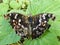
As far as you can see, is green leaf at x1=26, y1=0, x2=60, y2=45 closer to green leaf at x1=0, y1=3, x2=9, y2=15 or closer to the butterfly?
the butterfly

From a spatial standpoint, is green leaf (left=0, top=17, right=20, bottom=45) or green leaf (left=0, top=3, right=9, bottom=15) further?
green leaf (left=0, top=3, right=9, bottom=15)

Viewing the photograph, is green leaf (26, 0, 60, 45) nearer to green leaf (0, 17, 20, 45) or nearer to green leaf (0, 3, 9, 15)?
green leaf (0, 17, 20, 45)

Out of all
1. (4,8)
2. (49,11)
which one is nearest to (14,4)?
(4,8)

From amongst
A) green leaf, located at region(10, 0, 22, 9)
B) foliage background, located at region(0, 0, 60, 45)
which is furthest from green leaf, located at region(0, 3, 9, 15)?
foliage background, located at region(0, 0, 60, 45)

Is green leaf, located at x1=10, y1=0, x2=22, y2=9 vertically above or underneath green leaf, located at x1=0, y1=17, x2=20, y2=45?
above

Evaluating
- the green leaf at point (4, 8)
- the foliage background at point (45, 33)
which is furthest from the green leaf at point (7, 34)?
the green leaf at point (4, 8)

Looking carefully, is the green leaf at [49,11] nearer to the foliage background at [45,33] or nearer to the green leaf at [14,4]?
the foliage background at [45,33]

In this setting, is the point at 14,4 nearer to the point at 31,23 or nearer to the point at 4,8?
the point at 4,8

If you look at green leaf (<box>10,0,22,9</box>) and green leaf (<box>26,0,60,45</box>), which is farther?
green leaf (<box>10,0,22,9</box>)

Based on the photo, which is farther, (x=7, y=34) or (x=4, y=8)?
(x=4, y=8)

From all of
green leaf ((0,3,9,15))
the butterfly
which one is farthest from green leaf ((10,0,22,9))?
the butterfly
